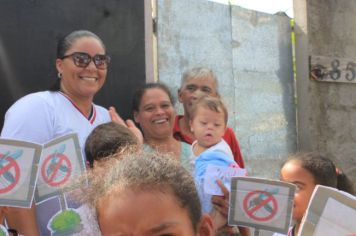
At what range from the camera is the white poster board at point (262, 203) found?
201 centimetres

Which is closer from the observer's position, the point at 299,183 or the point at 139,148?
the point at 139,148

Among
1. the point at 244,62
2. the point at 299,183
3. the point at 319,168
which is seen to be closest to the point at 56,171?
the point at 299,183

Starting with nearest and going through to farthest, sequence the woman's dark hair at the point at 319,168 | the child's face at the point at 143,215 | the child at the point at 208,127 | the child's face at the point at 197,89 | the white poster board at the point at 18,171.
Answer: the child's face at the point at 143,215, the white poster board at the point at 18,171, the woman's dark hair at the point at 319,168, the child at the point at 208,127, the child's face at the point at 197,89

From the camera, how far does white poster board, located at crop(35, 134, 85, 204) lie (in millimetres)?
1981

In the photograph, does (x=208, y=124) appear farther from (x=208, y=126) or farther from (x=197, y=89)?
(x=197, y=89)

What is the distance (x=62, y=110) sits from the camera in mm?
2422

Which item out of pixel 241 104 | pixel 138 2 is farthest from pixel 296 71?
pixel 138 2

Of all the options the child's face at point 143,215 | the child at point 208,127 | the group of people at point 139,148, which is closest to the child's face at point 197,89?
the group of people at point 139,148

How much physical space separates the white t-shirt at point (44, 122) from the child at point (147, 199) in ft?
2.31

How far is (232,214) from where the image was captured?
6.82ft

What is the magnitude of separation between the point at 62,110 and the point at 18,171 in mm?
642

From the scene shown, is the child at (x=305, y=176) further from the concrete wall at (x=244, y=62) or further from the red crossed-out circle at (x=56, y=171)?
the concrete wall at (x=244, y=62)

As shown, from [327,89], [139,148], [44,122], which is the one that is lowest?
[139,148]

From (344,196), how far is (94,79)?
4.78 ft
